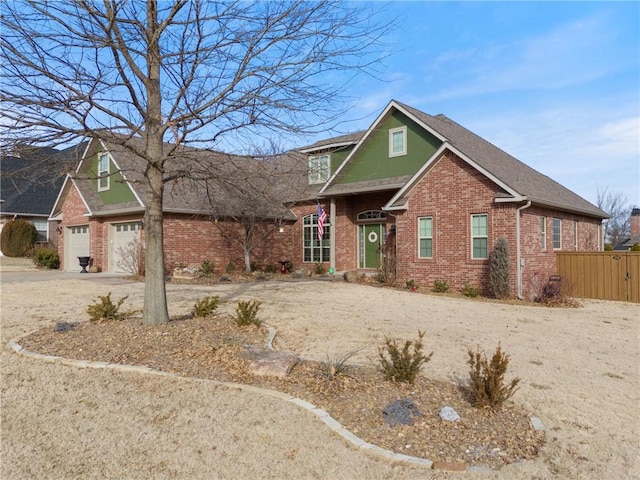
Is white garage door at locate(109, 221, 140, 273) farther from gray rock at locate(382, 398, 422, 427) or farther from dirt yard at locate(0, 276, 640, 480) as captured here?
gray rock at locate(382, 398, 422, 427)

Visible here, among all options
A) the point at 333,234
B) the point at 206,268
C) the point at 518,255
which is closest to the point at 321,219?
the point at 333,234

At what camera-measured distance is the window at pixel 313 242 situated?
21047 mm

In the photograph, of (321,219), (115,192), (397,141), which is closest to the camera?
(397,141)

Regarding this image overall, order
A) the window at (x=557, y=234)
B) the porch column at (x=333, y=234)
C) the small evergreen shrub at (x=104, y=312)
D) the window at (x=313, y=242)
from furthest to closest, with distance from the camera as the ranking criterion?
1. the window at (x=313, y=242)
2. the porch column at (x=333, y=234)
3. the window at (x=557, y=234)
4. the small evergreen shrub at (x=104, y=312)

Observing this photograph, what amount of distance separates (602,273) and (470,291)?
14.1 feet

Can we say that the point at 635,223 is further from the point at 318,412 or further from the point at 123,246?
the point at 318,412

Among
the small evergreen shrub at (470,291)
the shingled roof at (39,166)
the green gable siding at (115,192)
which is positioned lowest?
the small evergreen shrub at (470,291)

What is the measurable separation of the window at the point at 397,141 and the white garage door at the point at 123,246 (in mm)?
11092

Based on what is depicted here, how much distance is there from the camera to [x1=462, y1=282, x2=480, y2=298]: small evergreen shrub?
1379cm

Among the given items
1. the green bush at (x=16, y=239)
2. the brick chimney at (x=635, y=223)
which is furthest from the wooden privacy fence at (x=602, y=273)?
the green bush at (x=16, y=239)

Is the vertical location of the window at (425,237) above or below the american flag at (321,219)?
below

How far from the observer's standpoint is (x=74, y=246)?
2359cm

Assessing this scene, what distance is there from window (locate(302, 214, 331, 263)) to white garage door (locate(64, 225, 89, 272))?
10893 millimetres

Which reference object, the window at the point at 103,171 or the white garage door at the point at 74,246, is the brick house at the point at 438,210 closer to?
the window at the point at 103,171
